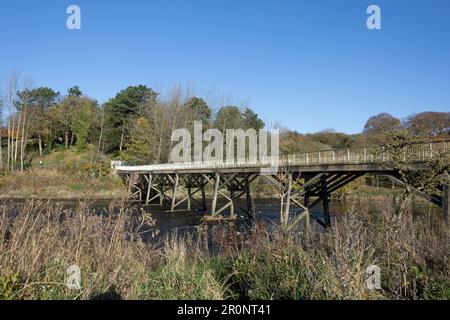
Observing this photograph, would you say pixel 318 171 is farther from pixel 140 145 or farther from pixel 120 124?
pixel 120 124

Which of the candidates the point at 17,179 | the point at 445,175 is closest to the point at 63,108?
the point at 17,179

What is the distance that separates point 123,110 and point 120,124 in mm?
1905

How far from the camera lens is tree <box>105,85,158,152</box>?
48688 mm

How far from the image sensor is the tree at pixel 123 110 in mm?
48688

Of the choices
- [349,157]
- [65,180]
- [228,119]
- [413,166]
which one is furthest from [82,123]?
[413,166]

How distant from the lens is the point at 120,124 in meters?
50.8

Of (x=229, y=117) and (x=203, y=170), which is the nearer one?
(x=203, y=170)

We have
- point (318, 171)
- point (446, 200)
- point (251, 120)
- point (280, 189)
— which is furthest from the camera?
point (251, 120)

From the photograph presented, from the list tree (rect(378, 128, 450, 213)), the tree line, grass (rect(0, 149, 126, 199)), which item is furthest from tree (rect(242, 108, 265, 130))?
tree (rect(378, 128, 450, 213))

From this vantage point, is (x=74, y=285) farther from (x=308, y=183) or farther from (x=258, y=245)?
(x=308, y=183)

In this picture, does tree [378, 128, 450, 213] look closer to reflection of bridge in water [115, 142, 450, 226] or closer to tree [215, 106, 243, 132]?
reflection of bridge in water [115, 142, 450, 226]

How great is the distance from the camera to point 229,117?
137 feet
